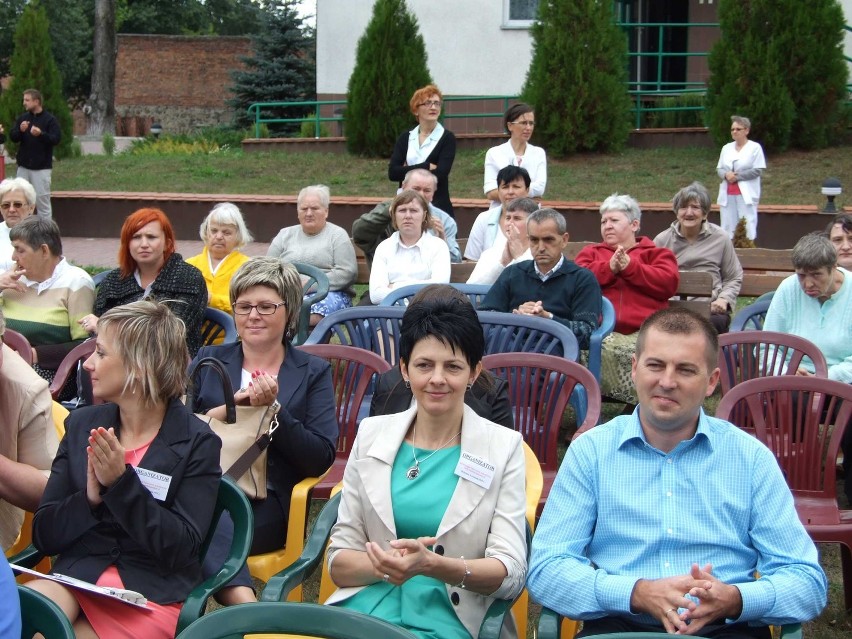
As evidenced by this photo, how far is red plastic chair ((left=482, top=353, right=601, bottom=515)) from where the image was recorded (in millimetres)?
4287

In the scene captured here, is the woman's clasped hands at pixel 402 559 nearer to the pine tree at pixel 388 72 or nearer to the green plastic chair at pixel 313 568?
the green plastic chair at pixel 313 568

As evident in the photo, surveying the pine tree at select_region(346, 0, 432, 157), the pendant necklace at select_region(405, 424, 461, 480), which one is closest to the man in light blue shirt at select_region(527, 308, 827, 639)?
the pendant necklace at select_region(405, 424, 461, 480)

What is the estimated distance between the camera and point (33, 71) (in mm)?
20250

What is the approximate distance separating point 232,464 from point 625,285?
326cm

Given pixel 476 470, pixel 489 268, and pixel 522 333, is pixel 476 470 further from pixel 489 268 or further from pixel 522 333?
pixel 489 268

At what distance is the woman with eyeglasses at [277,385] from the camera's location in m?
3.64

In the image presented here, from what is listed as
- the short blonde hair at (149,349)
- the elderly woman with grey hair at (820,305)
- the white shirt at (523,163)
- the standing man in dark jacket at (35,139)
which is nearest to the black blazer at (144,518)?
the short blonde hair at (149,349)

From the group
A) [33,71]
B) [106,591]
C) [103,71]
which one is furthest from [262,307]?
[103,71]

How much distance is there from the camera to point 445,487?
3049mm

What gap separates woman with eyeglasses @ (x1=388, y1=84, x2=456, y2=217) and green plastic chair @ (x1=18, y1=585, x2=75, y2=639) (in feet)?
22.4

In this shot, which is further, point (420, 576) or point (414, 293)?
point (414, 293)

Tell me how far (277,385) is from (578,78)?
12987mm

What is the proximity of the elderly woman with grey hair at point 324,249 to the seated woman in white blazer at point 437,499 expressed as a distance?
3.97 metres

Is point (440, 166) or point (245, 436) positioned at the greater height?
point (440, 166)
